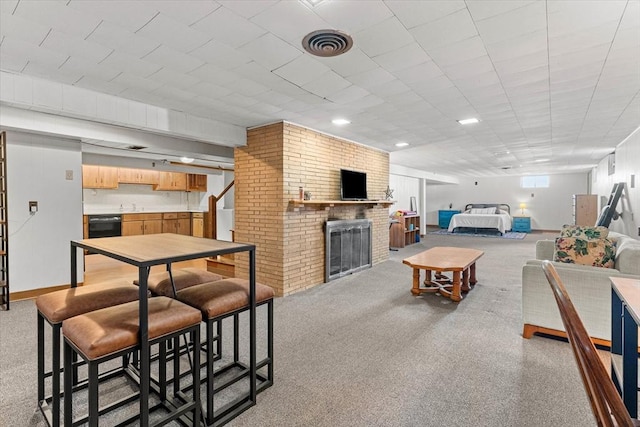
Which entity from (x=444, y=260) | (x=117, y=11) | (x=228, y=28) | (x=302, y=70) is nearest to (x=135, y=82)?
(x=117, y=11)

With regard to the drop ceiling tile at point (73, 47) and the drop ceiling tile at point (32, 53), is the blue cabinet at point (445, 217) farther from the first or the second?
the drop ceiling tile at point (32, 53)

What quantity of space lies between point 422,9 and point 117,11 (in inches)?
72.3

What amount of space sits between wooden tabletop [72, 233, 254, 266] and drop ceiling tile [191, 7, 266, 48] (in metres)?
1.42

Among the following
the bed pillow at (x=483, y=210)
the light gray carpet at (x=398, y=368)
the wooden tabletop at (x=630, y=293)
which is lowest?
the light gray carpet at (x=398, y=368)

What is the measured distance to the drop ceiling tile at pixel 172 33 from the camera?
6.72ft

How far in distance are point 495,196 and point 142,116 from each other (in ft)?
45.0

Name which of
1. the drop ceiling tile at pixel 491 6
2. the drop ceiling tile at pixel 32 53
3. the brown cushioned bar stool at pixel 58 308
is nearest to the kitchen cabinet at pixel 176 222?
the drop ceiling tile at pixel 32 53

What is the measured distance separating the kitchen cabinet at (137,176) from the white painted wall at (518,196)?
11.7 meters

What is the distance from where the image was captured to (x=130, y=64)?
2639 millimetres

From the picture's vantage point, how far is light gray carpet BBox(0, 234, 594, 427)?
72.7 inches

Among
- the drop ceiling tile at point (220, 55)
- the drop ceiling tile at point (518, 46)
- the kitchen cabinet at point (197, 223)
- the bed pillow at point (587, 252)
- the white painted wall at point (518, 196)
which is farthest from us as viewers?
the white painted wall at point (518, 196)

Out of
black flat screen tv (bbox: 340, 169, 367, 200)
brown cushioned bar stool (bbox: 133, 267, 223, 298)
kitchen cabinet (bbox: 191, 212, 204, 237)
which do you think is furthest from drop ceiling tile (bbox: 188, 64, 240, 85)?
kitchen cabinet (bbox: 191, 212, 204, 237)

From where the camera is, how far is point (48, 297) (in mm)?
1806

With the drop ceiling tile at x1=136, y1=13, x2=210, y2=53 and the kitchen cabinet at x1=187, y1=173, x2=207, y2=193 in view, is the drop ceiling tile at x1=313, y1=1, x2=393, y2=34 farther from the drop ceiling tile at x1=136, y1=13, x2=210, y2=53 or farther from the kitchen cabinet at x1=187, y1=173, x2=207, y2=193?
the kitchen cabinet at x1=187, y1=173, x2=207, y2=193
